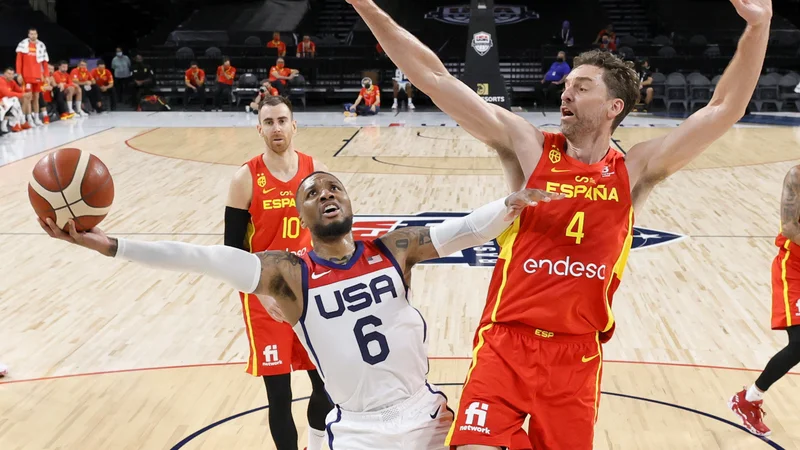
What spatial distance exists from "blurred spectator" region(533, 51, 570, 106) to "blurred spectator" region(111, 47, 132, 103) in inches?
470

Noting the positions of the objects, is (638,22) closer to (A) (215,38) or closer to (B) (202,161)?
(A) (215,38)

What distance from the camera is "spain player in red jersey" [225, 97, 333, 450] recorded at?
17.4ft

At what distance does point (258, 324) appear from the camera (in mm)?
5402

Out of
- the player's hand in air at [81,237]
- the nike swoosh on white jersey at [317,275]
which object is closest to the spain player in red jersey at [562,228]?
the nike swoosh on white jersey at [317,275]

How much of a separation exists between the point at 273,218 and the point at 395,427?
184 cm

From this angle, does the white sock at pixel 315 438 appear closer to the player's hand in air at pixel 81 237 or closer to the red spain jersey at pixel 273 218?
the red spain jersey at pixel 273 218

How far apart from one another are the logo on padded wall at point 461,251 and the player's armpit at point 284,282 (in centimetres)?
589

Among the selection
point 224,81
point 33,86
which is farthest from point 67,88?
point 224,81

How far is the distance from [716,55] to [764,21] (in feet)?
77.4

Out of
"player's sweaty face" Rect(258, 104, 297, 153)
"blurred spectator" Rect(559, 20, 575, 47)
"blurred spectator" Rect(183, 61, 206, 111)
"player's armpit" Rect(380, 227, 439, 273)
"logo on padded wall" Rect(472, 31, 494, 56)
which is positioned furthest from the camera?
"blurred spectator" Rect(559, 20, 575, 47)

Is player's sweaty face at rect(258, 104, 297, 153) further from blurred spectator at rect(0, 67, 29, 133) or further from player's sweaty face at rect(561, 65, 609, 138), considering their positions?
blurred spectator at rect(0, 67, 29, 133)

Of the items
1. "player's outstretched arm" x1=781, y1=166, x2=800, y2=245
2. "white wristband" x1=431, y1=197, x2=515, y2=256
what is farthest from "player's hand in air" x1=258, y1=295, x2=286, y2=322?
"player's outstretched arm" x1=781, y1=166, x2=800, y2=245

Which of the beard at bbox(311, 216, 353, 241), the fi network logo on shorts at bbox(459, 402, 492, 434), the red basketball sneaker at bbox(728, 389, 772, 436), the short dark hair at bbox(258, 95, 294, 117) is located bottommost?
the red basketball sneaker at bbox(728, 389, 772, 436)

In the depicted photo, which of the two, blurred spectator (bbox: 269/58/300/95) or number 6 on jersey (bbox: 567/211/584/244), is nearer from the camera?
number 6 on jersey (bbox: 567/211/584/244)
